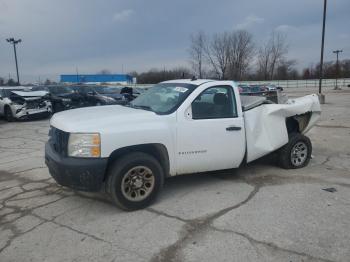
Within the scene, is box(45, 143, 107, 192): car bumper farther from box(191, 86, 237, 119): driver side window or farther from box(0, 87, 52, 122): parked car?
box(0, 87, 52, 122): parked car

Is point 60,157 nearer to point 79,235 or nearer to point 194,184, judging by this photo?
point 79,235

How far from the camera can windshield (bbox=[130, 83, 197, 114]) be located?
5016 mm

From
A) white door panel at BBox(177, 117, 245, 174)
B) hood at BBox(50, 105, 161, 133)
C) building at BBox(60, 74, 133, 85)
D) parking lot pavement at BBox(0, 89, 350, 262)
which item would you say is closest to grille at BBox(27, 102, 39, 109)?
parking lot pavement at BBox(0, 89, 350, 262)

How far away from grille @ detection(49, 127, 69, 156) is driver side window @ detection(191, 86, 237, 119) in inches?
70.8

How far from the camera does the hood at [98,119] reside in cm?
434

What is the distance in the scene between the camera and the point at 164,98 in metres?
5.36

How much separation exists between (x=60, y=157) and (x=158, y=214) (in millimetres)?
1469

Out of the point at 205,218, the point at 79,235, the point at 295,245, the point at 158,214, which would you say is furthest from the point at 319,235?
the point at 79,235

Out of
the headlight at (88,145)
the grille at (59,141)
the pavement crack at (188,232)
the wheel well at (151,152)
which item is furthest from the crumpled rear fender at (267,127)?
the grille at (59,141)

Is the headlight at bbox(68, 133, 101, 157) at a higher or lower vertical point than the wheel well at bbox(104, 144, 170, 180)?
higher

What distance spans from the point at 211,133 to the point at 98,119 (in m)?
1.65

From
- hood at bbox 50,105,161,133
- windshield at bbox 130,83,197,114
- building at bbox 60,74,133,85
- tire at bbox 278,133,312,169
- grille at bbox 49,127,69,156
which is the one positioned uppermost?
building at bbox 60,74,133,85

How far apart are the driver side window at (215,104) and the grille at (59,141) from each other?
1798mm

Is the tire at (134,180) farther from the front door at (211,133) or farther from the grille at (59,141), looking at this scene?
the grille at (59,141)
